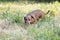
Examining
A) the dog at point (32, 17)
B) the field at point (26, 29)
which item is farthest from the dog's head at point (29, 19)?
the field at point (26, 29)

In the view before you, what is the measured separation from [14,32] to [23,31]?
230mm

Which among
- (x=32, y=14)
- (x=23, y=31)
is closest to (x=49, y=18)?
(x=32, y=14)

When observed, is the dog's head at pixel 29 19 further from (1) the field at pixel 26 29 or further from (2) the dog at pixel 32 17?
(1) the field at pixel 26 29

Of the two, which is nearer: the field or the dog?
the field

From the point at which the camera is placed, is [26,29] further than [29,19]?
No

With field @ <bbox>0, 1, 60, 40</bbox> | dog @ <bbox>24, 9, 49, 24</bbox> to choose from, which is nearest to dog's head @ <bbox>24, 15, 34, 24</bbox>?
dog @ <bbox>24, 9, 49, 24</bbox>

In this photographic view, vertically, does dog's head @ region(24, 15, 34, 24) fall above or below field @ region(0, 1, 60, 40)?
above

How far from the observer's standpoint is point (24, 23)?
611cm

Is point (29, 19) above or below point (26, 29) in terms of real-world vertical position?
above

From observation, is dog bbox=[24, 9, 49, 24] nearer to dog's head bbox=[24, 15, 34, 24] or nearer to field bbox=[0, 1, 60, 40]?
dog's head bbox=[24, 15, 34, 24]

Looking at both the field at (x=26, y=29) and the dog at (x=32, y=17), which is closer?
the field at (x=26, y=29)

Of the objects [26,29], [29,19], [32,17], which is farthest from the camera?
[32,17]

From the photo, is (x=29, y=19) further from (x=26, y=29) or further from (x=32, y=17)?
(x=26, y=29)

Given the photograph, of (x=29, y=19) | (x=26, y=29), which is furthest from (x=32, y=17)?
(x=26, y=29)
